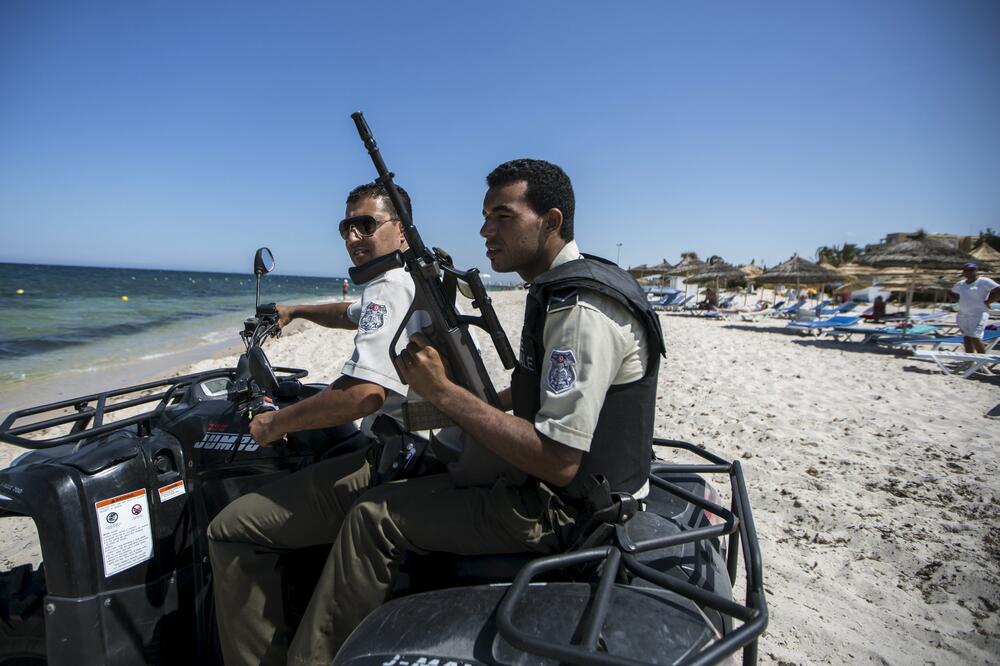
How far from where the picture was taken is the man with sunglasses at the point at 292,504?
67.4 inches

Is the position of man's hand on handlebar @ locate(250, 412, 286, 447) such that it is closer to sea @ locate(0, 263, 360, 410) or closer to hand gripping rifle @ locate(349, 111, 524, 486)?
hand gripping rifle @ locate(349, 111, 524, 486)

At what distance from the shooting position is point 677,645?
44.5 inches

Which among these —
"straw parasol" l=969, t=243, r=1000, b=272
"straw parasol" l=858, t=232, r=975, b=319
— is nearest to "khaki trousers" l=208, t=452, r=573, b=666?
"straw parasol" l=858, t=232, r=975, b=319

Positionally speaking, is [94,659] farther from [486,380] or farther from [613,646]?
[613,646]

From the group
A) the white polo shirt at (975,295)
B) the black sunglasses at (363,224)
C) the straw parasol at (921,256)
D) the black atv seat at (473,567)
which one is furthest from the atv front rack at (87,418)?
the straw parasol at (921,256)

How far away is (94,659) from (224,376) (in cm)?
123

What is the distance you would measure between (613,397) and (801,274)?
24080 mm

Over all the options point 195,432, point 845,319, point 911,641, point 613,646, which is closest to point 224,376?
point 195,432

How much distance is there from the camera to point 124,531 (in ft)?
5.74

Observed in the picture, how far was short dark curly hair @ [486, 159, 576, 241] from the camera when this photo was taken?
1872 millimetres

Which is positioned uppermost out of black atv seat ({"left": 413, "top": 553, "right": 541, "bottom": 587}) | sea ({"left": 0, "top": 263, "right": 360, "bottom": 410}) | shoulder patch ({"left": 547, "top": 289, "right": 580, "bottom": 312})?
shoulder patch ({"left": 547, "top": 289, "right": 580, "bottom": 312})

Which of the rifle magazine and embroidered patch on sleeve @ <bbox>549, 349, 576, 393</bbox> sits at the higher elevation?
embroidered patch on sleeve @ <bbox>549, 349, 576, 393</bbox>

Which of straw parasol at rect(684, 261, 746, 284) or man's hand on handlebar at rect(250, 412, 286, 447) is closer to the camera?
man's hand on handlebar at rect(250, 412, 286, 447)

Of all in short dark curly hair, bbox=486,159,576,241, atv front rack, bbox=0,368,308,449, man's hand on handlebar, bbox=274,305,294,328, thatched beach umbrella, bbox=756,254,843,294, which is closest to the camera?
atv front rack, bbox=0,368,308,449
